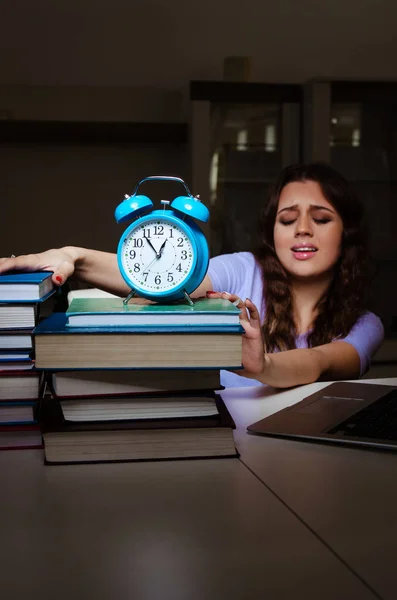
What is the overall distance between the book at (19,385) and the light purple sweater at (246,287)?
94cm

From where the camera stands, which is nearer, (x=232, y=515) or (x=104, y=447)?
(x=232, y=515)

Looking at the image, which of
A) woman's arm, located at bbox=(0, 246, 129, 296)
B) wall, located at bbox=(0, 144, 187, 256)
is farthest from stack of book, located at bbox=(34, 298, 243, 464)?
wall, located at bbox=(0, 144, 187, 256)

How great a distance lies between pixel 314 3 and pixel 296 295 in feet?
8.48

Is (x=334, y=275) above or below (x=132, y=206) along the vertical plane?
below

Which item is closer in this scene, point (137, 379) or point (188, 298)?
point (137, 379)

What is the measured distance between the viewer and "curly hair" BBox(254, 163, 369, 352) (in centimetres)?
185

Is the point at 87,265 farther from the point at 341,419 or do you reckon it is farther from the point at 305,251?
the point at 341,419

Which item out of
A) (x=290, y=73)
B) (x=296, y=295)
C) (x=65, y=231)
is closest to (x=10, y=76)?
Result: (x=65, y=231)

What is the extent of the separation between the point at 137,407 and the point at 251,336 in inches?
10.4

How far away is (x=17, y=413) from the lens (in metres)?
0.82

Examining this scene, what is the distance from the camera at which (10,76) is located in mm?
3588

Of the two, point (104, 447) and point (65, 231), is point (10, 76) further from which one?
point (104, 447)

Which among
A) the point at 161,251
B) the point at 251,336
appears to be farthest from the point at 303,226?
the point at 161,251

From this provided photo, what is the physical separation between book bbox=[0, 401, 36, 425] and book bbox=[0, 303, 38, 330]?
0.09 metres
